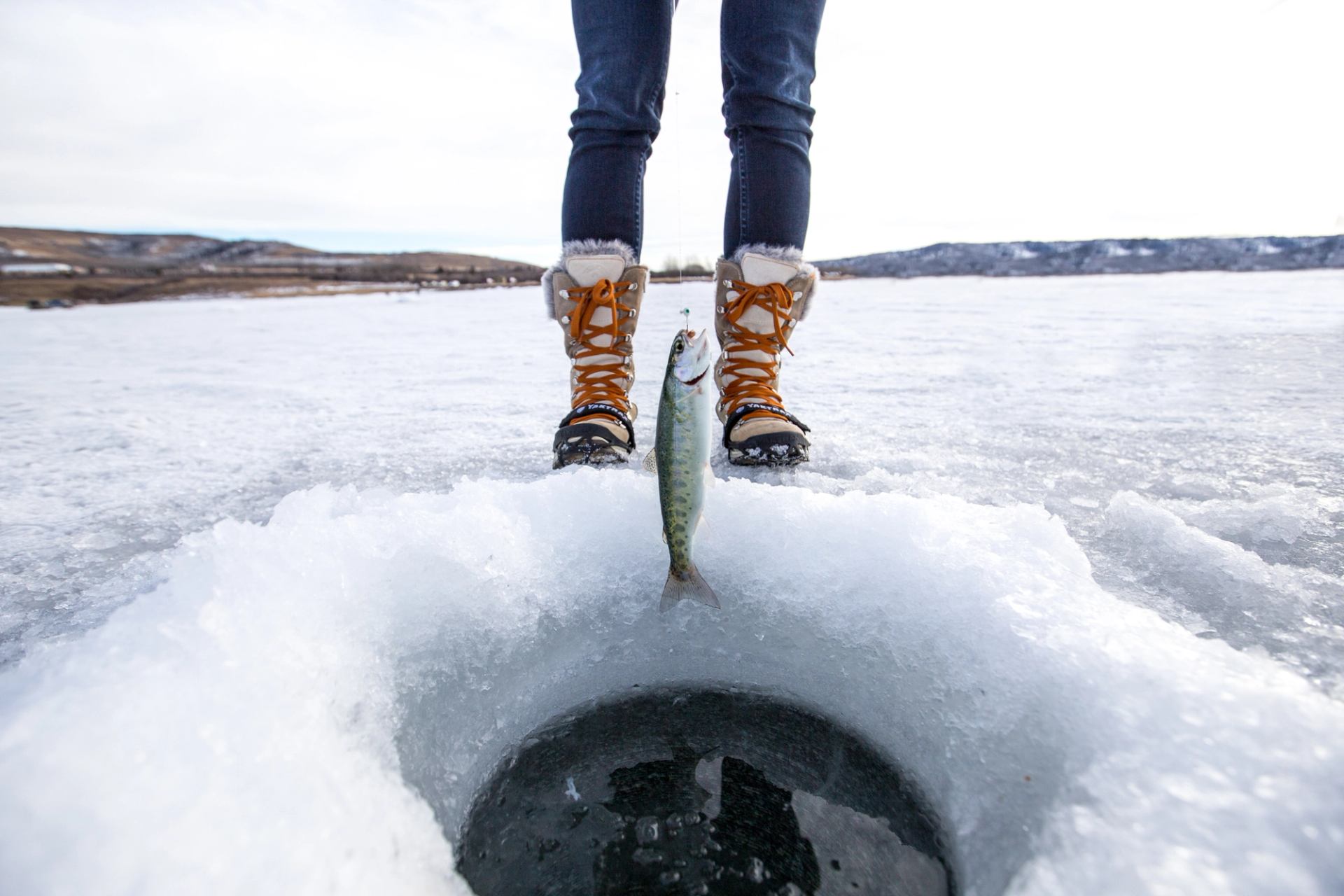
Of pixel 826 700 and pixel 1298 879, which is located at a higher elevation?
pixel 1298 879

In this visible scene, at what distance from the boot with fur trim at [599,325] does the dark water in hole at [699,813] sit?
40.9 inches

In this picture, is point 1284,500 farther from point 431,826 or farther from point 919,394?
point 431,826

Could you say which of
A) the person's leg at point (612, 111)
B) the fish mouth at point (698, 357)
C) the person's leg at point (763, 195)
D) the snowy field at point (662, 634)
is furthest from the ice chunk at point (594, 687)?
the person's leg at point (612, 111)

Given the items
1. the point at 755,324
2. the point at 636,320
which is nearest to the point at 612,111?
the point at 636,320

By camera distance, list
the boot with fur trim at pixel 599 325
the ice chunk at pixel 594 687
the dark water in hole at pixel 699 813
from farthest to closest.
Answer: the boot with fur trim at pixel 599 325 → the dark water in hole at pixel 699 813 → the ice chunk at pixel 594 687

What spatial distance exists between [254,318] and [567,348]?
11.0m

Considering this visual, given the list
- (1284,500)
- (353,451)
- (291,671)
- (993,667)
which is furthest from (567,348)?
(1284,500)

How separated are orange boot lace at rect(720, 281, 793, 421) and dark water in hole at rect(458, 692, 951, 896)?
121 centimetres

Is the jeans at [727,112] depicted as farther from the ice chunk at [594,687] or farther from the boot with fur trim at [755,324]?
the ice chunk at [594,687]

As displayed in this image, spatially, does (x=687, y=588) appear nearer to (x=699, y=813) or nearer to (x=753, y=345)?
(x=699, y=813)

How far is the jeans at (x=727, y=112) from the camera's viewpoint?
6.62 ft

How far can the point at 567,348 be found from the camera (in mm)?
2178

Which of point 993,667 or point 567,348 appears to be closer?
point 993,667

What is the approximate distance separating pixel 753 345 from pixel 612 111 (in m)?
0.85
